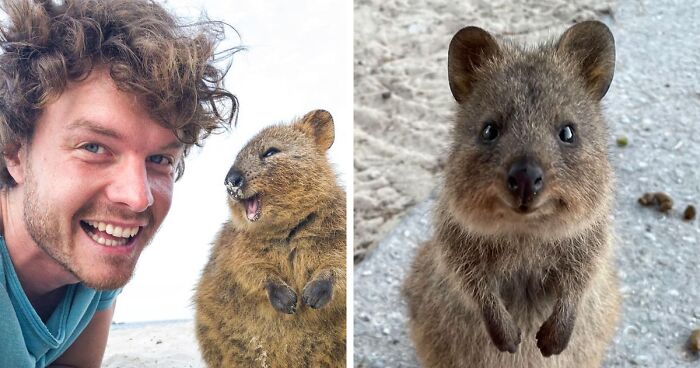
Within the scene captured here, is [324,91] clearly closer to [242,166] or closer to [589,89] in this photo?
[242,166]

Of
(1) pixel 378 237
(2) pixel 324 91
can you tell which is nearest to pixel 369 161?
(1) pixel 378 237

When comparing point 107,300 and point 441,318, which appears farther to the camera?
point 441,318

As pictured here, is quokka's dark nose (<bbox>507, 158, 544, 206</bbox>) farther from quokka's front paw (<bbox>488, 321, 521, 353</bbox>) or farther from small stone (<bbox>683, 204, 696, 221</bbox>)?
small stone (<bbox>683, 204, 696, 221</bbox>)

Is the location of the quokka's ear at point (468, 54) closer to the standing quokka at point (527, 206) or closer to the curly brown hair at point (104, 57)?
the standing quokka at point (527, 206)

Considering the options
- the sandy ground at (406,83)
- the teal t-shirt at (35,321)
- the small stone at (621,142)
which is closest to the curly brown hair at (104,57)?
the teal t-shirt at (35,321)

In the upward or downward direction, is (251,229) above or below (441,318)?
above

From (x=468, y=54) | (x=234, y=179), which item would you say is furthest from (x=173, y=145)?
(x=468, y=54)

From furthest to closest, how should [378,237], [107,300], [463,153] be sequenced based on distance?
1. [378,237]
2. [107,300]
3. [463,153]
